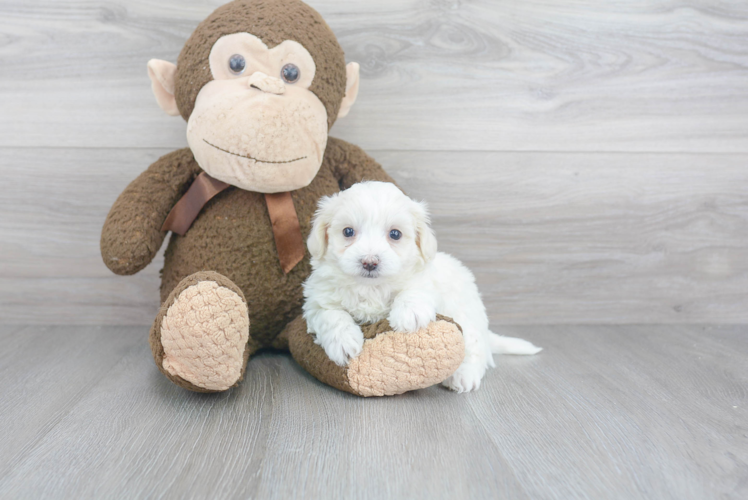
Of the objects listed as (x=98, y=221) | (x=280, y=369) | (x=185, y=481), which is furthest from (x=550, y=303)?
(x=98, y=221)

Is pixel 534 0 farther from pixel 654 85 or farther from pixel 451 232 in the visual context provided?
pixel 451 232

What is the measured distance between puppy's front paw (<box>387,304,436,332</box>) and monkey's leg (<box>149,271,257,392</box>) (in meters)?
0.25

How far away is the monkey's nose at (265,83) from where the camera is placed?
95 centimetres

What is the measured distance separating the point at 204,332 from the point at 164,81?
1.80 ft

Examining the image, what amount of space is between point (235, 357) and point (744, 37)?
144 cm

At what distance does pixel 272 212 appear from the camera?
3.40ft

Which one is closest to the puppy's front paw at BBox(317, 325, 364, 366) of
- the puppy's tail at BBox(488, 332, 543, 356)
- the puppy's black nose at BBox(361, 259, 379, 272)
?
the puppy's black nose at BBox(361, 259, 379, 272)

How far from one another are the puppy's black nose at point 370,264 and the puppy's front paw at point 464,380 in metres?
0.26

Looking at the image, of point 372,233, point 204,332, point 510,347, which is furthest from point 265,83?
point 510,347

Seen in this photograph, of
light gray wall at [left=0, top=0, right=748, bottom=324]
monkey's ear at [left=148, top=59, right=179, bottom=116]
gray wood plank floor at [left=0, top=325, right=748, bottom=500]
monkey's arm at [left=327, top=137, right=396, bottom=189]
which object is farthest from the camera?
light gray wall at [left=0, top=0, right=748, bottom=324]

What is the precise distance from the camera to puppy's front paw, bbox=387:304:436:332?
0.88 metres

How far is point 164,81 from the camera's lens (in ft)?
3.45

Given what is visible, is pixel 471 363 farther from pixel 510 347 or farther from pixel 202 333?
pixel 202 333

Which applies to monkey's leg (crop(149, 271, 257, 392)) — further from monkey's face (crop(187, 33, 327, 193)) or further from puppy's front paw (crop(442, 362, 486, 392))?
puppy's front paw (crop(442, 362, 486, 392))
